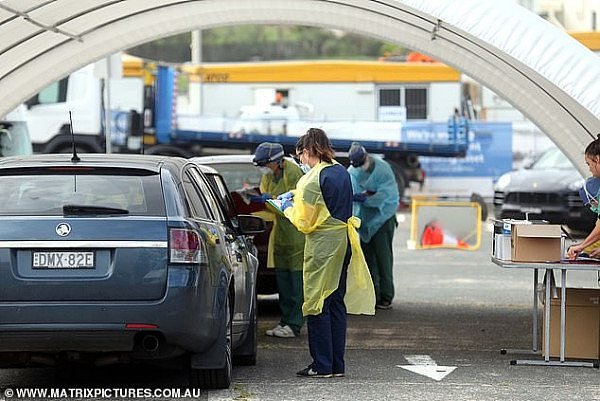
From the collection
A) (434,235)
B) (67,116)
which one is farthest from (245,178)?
(67,116)

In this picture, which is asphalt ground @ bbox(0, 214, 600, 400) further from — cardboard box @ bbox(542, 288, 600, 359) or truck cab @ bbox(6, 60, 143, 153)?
truck cab @ bbox(6, 60, 143, 153)

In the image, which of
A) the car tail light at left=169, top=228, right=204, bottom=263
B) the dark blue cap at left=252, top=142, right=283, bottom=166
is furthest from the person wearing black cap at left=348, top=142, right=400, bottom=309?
the car tail light at left=169, top=228, right=204, bottom=263

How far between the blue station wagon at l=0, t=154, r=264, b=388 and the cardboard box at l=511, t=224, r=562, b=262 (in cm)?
268

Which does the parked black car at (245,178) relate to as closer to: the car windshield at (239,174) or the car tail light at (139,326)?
the car windshield at (239,174)

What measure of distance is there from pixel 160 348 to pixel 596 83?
3835 mm

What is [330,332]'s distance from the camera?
9.67m

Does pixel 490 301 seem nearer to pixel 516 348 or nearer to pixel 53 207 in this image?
pixel 516 348

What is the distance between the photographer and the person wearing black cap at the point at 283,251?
12000 millimetres

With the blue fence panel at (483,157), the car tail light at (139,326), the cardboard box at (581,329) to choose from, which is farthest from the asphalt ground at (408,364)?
the blue fence panel at (483,157)

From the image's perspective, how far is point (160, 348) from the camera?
841 cm

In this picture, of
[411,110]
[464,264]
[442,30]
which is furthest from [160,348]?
[411,110]

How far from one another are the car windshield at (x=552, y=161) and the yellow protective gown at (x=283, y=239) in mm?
12879

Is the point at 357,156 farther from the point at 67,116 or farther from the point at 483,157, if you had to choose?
the point at 67,116

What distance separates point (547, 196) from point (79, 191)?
1596cm
